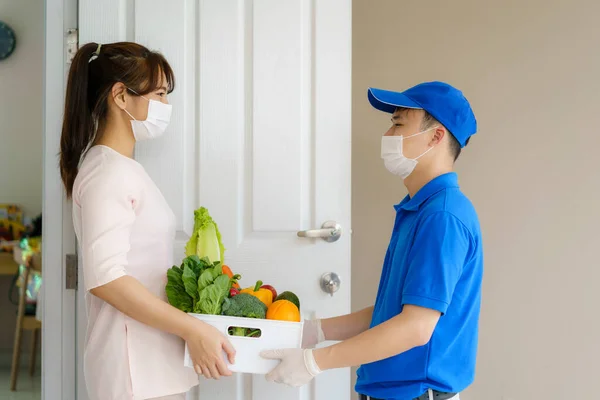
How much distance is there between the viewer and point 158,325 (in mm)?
1441

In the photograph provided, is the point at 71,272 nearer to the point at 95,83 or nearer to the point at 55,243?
the point at 55,243

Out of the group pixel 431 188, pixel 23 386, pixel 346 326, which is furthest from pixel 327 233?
pixel 23 386

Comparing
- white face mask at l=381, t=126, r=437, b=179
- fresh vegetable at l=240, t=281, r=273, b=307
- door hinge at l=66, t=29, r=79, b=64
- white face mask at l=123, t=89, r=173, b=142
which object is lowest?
fresh vegetable at l=240, t=281, r=273, b=307

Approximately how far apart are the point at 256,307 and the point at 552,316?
4.69 feet

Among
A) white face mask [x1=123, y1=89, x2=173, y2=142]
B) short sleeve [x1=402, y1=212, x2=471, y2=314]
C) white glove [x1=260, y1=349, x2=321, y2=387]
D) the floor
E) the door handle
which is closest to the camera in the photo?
short sleeve [x1=402, y1=212, x2=471, y2=314]

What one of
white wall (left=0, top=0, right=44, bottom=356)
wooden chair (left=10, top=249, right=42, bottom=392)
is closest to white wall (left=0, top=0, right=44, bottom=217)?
white wall (left=0, top=0, right=44, bottom=356)

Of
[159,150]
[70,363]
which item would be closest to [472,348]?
[159,150]

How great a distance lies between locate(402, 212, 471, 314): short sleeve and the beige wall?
1232 mm

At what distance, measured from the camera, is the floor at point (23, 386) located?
2627mm

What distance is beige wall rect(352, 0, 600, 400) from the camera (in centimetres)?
240

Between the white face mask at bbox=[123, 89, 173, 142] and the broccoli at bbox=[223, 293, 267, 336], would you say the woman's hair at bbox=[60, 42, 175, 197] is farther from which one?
the broccoli at bbox=[223, 293, 267, 336]

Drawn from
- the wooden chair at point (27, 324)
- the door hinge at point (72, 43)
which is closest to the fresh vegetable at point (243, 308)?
the door hinge at point (72, 43)

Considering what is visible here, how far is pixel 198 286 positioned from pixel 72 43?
101cm

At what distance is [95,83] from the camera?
1.59 meters
